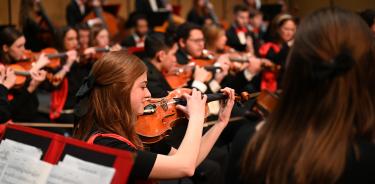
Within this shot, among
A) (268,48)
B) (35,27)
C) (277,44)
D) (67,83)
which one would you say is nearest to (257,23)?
(277,44)

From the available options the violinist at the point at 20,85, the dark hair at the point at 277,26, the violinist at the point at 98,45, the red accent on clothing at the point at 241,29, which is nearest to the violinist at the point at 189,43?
the violinist at the point at 98,45

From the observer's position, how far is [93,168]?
1617mm

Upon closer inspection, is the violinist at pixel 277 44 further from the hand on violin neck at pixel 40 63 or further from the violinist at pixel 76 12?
the violinist at pixel 76 12

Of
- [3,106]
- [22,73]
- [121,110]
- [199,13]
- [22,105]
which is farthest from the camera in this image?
[199,13]

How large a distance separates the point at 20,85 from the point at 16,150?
2903mm

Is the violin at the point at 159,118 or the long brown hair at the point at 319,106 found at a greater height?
the long brown hair at the point at 319,106

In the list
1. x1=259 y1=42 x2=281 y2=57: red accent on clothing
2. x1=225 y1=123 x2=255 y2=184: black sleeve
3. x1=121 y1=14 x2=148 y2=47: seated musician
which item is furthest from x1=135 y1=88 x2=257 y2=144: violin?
x1=121 y1=14 x2=148 y2=47: seated musician

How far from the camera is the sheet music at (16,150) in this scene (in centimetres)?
182

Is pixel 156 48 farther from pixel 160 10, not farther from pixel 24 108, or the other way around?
pixel 160 10

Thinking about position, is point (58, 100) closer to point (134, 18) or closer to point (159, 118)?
point (134, 18)

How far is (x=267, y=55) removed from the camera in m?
6.21

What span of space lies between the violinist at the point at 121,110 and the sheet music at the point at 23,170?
1.11ft

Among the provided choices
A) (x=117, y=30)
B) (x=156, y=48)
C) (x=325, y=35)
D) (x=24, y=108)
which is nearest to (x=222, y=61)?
(x=156, y=48)

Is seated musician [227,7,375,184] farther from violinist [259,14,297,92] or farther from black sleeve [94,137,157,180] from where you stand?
violinist [259,14,297,92]
